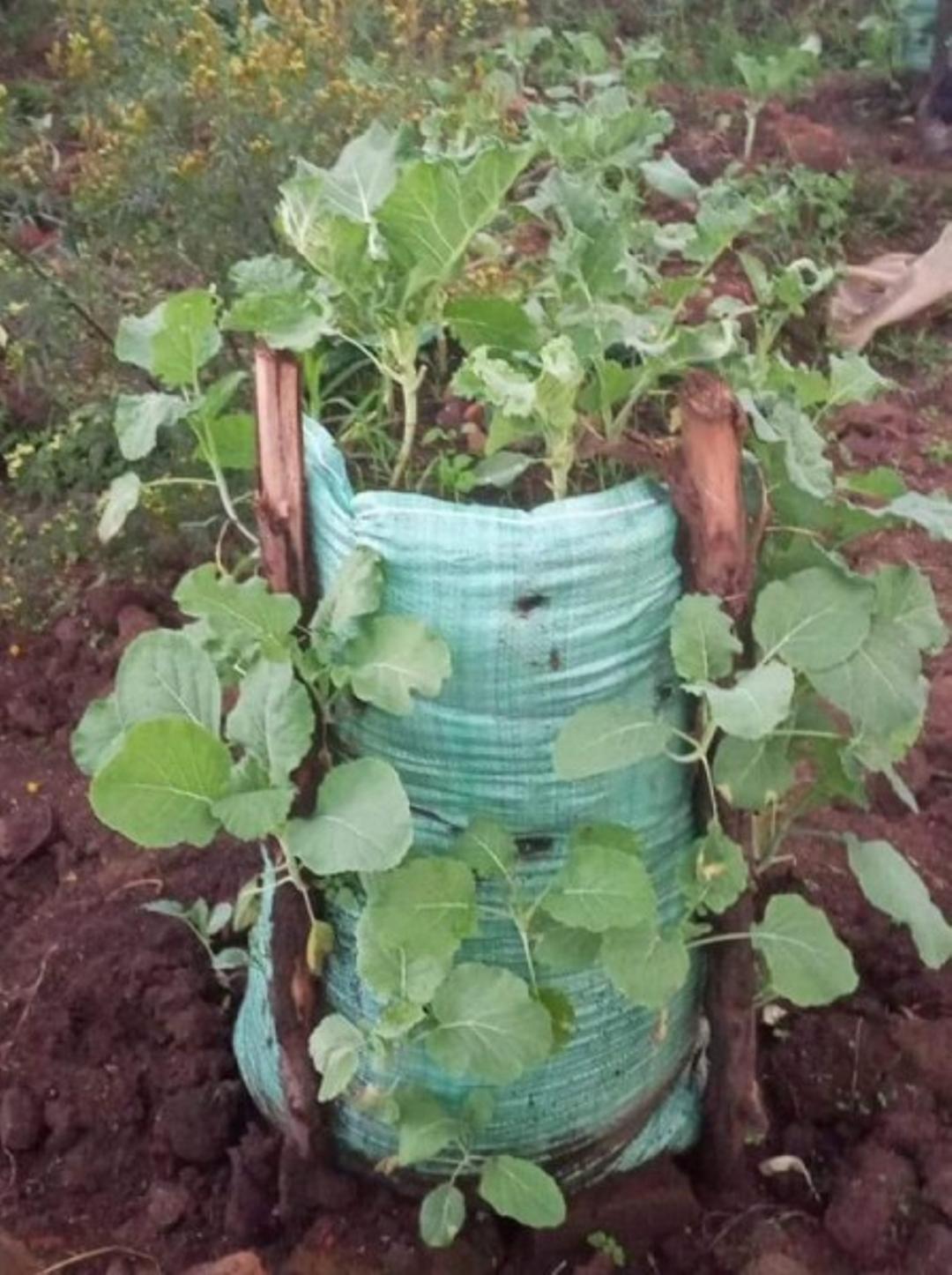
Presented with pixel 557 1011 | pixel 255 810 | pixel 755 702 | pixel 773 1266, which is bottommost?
pixel 773 1266

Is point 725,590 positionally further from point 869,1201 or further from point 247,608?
point 869,1201

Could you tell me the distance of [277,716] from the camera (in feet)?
5.73

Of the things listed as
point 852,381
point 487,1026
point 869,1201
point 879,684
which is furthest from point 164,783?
point 869,1201

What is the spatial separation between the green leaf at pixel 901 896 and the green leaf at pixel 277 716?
2.17 ft

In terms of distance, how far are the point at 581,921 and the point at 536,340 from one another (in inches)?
24.4

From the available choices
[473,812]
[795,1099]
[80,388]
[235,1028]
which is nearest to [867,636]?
[473,812]

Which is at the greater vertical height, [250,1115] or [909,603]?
[909,603]

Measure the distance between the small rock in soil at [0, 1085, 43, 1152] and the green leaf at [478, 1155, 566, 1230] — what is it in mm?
725

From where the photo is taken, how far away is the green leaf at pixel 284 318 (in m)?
1.79

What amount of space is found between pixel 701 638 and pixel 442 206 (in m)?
0.50

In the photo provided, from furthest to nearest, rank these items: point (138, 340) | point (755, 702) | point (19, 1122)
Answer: point (19, 1122)
point (138, 340)
point (755, 702)

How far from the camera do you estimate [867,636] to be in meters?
1.83

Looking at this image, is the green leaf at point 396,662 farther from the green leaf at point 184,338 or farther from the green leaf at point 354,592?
the green leaf at point 184,338

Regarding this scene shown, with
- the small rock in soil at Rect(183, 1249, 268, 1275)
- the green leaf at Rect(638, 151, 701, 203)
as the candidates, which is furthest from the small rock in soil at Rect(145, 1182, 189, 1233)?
the green leaf at Rect(638, 151, 701, 203)
